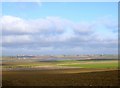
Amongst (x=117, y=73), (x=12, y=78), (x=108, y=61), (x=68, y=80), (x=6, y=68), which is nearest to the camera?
(x=68, y=80)

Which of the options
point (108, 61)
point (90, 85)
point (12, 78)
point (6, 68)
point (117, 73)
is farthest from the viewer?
point (108, 61)

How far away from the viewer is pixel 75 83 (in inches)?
1123

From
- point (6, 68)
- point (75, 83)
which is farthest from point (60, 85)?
point (6, 68)

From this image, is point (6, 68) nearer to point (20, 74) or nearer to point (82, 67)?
point (20, 74)

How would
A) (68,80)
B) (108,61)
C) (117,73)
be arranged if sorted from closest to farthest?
(68,80) < (117,73) < (108,61)

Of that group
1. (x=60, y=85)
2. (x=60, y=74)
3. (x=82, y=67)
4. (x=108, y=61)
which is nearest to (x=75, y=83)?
(x=60, y=85)

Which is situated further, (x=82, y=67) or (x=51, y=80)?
(x=82, y=67)

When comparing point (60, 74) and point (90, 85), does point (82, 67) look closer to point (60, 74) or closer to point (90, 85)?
point (60, 74)

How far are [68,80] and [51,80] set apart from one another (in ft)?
5.52

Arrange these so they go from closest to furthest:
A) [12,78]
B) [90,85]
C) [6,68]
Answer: [90,85] → [12,78] → [6,68]

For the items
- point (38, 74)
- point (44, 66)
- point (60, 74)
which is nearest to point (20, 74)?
point (38, 74)

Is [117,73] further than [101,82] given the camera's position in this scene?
Yes

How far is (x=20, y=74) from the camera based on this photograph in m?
35.6

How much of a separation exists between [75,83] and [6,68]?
46.5ft
